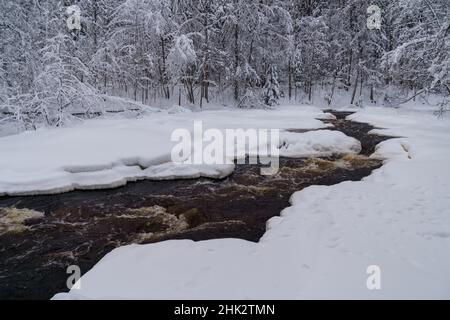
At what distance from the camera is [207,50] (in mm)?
24547

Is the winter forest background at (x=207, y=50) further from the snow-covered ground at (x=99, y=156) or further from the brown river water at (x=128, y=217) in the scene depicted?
the brown river water at (x=128, y=217)

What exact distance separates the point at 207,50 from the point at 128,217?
19168 millimetres

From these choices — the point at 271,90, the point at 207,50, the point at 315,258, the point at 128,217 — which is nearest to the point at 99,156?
the point at 128,217

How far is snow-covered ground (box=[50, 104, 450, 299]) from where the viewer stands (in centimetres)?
418

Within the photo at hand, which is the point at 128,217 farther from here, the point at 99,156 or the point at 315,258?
the point at 315,258

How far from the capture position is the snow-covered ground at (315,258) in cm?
418

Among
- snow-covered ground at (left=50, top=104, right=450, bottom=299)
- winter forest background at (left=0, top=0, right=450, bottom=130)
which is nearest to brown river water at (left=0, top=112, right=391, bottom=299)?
snow-covered ground at (left=50, top=104, right=450, bottom=299)

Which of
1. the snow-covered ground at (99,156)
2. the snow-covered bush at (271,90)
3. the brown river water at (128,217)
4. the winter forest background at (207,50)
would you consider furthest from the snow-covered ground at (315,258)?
the snow-covered bush at (271,90)

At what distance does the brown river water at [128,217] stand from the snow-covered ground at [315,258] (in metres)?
0.80

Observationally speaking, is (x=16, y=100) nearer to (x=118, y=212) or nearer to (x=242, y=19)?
(x=118, y=212)

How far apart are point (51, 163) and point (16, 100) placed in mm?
8255

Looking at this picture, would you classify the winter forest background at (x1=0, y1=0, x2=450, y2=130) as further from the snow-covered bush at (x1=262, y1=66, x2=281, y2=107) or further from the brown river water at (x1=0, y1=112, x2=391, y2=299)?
the brown river water at (x1=0, y1=112, x2=391, y2=299)

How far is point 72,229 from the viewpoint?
700cm

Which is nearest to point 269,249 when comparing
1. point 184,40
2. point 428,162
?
point 428,162
